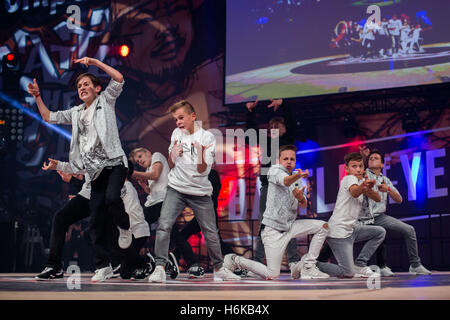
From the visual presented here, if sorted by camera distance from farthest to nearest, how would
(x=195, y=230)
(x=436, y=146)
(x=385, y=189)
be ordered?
(x=436, y=146)
(x=195, y=230)
(x=385, y=189)

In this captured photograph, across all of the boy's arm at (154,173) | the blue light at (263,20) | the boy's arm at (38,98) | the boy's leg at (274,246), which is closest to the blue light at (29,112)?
the blue light at (263,20)

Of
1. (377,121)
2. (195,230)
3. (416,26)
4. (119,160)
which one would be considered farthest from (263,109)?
(119,160)

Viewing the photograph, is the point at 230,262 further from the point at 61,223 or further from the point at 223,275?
the point at 61,223

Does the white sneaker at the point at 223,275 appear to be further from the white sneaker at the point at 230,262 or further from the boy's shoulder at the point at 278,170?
the boy's shoulder at the point at 278,170

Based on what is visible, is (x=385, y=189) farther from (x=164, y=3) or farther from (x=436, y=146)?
(x=164, y=3)

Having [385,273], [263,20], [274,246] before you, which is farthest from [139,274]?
[263,20]

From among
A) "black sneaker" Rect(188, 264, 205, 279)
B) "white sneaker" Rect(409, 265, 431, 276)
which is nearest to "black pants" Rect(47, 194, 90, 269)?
"black sneaker" Rect(188, 264, 205, 279)

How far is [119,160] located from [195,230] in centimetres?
186

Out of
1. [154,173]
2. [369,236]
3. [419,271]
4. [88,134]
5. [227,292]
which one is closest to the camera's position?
[227,292]

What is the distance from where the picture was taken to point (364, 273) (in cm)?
516

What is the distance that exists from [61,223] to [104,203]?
51cm

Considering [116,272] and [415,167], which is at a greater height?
[415,167]

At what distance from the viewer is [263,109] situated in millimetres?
8977

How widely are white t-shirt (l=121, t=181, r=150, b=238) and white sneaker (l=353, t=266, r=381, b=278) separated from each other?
6.61 ft
